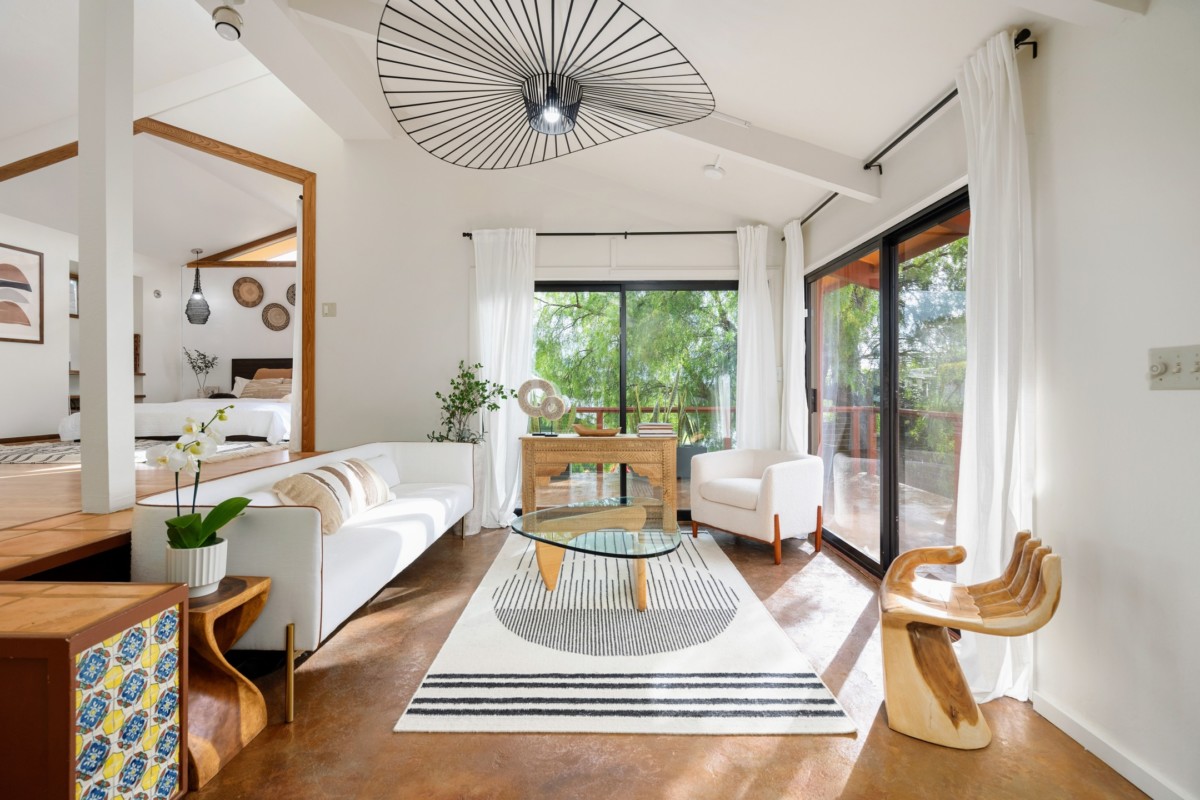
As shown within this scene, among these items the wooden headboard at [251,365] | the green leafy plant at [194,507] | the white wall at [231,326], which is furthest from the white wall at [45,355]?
the green leafy plant at [194,507]

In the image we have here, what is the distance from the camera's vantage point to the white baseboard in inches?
57.3

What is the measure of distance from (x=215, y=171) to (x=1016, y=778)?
24.3 feet

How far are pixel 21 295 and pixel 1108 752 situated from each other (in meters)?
8.70

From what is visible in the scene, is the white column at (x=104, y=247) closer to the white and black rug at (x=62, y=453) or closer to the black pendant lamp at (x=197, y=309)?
the white and black rug at (x=62, y=453)

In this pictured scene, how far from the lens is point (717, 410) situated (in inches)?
185

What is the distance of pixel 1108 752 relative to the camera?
1.62 metres

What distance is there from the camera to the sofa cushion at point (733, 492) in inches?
142

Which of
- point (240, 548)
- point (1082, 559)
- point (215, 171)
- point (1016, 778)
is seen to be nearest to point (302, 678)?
point (240, 548)

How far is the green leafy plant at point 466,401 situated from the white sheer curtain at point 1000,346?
3.13 m

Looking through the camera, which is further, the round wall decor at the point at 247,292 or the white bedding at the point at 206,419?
the round wall decor at the point at 247,292

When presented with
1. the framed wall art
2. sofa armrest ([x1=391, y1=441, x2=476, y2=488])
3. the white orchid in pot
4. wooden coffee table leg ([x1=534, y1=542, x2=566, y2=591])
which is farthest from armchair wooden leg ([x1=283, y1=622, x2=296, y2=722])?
the framed wall art

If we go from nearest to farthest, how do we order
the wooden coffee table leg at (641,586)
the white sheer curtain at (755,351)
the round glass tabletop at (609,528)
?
the round glass tabletop at (609,528) → the wooden coffee table leg at (641,586) → the white sheer curtain at (755,351)

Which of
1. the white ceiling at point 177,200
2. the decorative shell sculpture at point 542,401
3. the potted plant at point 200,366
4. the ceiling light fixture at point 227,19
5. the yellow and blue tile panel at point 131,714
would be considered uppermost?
the white ceiling at point 177,200

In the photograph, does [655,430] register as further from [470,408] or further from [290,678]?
[290,678]
